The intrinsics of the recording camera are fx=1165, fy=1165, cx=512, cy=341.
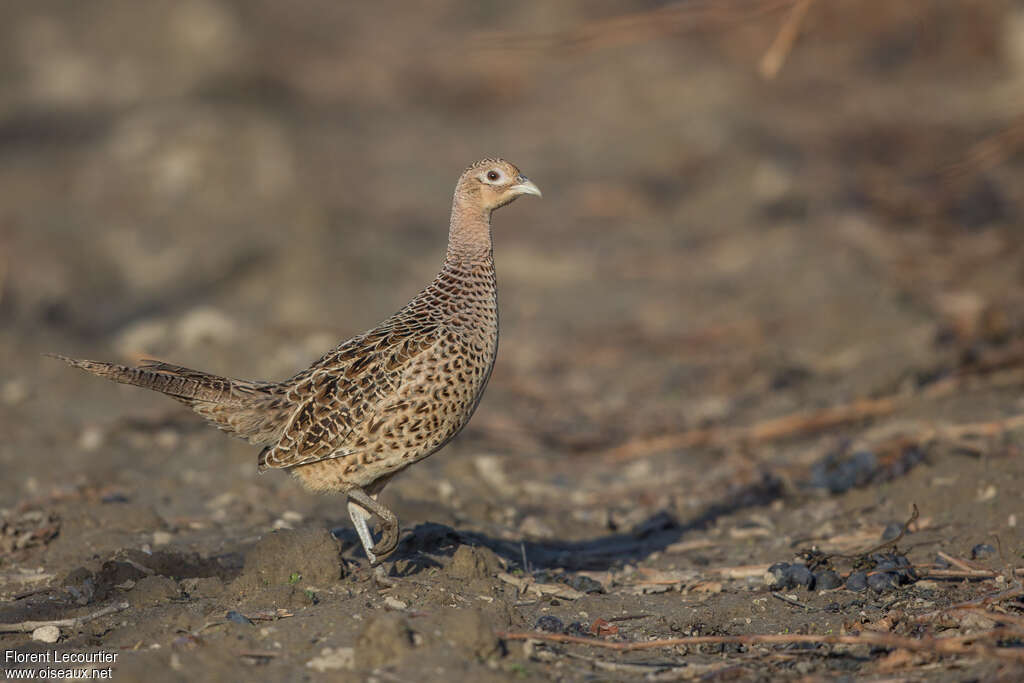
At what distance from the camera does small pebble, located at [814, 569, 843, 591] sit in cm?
575

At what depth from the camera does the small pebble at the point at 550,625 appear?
5094 mm

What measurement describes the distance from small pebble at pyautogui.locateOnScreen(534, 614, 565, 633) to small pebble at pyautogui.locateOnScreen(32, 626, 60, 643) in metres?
A: 2.10

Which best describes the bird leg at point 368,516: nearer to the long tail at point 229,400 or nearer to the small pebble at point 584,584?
the long tail at point 229,400

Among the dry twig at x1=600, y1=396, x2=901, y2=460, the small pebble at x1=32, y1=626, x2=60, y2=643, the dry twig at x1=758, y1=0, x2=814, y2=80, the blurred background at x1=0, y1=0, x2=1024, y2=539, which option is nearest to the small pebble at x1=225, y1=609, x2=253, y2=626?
the small pebble at x1=32, y1=626, x2=60, y2=643

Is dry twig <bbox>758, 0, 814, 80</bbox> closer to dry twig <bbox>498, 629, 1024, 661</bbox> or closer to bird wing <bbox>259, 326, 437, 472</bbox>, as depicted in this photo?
bird wing <bbox>259, 326, 437, 472</bbox>

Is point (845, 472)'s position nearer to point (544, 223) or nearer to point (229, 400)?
point (229, 400)

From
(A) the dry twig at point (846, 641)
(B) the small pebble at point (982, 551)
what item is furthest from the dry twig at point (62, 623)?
(B) the small pebble at point (982, 551)

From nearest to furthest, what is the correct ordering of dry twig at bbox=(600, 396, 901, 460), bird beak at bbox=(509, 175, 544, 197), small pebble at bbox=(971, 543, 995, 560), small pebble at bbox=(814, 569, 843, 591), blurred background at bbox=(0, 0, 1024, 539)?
small pebble at bbox=(814, 569, 843, 591) → small pebble at bbox=(971, 543, 995, 560) → bird beak at bbox=(509, 175, 544, 197) → blurred background at bbox=(0, 0, 1024, 539) → dry twig at bbox=(600, 396, 901, 460)

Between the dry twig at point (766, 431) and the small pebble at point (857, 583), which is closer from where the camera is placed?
the small pebble at point (857, 583)

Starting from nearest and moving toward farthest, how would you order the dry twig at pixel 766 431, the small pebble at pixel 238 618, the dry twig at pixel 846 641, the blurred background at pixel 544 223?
1. the dry twig at pixel 846 641
2. the small pebble at pixel 238 618
3. the blurred background at pixel 544 223
4. the dry twig at pixel 766 431

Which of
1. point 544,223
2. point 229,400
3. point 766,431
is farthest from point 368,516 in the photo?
point 544,223

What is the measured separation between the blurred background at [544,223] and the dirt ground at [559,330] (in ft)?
0.20

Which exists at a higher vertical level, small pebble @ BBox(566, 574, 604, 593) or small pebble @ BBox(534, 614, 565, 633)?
small pebble @ BBox(566, 574, 604, 593)

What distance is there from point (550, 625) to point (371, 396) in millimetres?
1491
